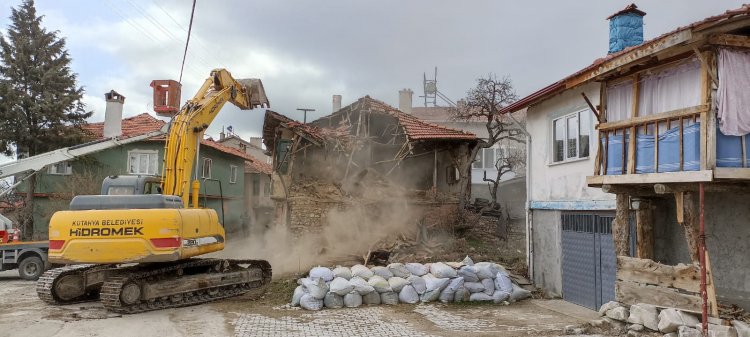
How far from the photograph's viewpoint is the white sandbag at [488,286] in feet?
38.5

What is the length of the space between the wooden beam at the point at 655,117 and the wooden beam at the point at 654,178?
33.5 inches

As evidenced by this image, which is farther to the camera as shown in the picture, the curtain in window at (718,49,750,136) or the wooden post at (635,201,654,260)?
the wooden post at (635,201,654,260)

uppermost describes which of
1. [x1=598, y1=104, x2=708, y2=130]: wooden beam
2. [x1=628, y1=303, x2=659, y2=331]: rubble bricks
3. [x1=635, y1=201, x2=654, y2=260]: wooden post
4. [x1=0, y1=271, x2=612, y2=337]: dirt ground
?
[x1=598, y1=104, x2=708, y2=130]: wooden beam

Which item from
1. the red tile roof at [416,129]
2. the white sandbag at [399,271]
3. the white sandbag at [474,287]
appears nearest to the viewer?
the white sandbag at [474,287]

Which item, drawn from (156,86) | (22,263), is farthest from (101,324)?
(22,263)

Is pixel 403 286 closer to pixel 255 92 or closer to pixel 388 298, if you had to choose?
pixel 388 298

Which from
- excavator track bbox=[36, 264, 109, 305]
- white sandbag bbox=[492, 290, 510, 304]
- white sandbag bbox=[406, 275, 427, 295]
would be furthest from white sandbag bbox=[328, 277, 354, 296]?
excavator track bbox=[36, 264, 109, 305]

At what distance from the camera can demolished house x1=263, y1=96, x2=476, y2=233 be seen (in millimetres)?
18328

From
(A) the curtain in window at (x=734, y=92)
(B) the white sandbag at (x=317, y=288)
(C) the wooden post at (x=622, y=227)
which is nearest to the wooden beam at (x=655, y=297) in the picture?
(C) the wooden post at (x=622, y=227)

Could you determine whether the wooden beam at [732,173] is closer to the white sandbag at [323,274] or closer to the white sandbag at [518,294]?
the white sandbag at [518,294]

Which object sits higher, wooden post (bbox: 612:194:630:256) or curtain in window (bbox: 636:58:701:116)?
curtain in window (bbox: 636:58:701:116)

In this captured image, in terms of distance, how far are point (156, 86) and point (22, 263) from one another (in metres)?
7.21

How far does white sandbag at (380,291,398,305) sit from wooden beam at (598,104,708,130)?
5.45 m

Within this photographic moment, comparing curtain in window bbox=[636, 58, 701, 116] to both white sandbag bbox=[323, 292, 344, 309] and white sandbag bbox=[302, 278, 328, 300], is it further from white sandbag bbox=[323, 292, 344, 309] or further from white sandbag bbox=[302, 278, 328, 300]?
white sandbag bbox=[302, 278, 328, 300]
